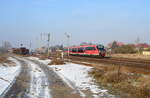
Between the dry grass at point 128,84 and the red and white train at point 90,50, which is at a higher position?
the red and white train at point 90,50

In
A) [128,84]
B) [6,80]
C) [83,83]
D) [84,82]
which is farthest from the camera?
[6,80]

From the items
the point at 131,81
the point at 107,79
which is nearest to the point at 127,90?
the point at 131,81

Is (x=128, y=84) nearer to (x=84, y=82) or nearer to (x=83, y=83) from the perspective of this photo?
(x=83, y=83)

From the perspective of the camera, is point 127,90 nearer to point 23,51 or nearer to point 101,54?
point 101,54

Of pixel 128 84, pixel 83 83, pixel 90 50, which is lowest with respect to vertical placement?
pixel 83 83

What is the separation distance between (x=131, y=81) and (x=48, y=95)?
506 cm

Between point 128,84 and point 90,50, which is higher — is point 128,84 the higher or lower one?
the lower one

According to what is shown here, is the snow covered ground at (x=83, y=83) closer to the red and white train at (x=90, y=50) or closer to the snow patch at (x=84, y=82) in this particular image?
the snow patch at (x=84, y=82)

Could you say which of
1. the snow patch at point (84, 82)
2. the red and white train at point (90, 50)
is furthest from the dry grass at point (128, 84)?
the red and white train at point (90, 50)

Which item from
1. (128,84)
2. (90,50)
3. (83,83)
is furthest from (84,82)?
(90,50)

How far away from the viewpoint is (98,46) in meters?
43.8

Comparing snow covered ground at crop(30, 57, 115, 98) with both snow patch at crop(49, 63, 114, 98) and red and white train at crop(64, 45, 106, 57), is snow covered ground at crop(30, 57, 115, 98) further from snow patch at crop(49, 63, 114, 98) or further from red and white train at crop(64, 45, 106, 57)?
red and white train at crop(64, 45, 106, 57)

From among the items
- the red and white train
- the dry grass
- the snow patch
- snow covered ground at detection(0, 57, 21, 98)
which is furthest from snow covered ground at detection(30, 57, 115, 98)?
the red and white train

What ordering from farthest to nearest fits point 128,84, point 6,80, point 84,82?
point 6,80 → point 84,82 → point 128,84
